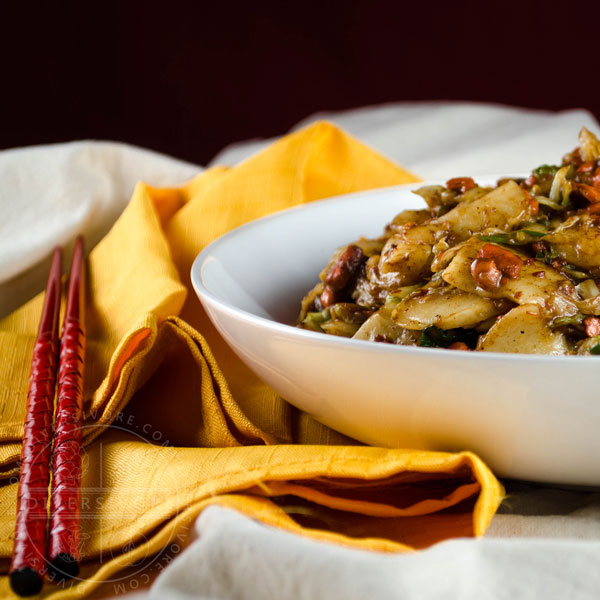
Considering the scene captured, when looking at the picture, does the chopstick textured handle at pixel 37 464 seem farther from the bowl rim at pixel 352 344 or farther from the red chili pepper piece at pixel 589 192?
the red chili pepper piece at pixel 589 192

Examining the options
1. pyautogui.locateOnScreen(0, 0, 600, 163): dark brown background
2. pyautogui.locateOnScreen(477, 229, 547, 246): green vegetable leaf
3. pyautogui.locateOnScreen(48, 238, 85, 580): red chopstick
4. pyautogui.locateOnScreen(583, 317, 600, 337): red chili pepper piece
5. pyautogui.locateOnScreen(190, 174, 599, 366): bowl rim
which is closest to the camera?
pyautogui.locateOnScreen(190, 174, 599, 366): bowl rim

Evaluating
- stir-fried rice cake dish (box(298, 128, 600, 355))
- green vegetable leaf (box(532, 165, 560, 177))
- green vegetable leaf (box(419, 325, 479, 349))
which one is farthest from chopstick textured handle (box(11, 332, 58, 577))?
green vegetable leaf (box(532, 165, 560, 177))

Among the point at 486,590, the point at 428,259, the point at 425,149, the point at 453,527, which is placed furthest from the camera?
the point at 425,149

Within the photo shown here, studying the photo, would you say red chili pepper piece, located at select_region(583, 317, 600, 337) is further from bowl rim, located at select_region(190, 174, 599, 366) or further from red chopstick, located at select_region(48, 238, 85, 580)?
red chopstick, located at select_region(48, 238, 85, 580)

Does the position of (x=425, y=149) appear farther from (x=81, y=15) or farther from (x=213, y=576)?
(x=81, y=15)

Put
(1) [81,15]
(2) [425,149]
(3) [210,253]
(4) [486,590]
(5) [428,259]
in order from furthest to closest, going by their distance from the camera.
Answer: (1) [81,15], (2) [425,149], (3) [210,253], (5) [428,259], (4) [486,590]

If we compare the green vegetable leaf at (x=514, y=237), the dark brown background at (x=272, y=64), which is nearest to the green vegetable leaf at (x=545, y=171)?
the green vegetable leaf at (x=514, y=237)

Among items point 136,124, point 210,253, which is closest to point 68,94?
point 136,124
